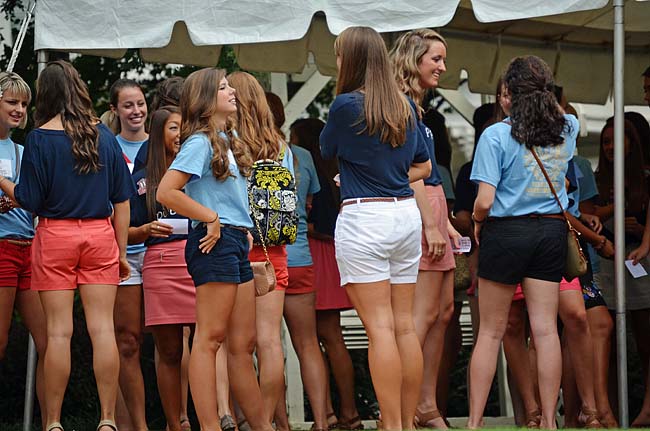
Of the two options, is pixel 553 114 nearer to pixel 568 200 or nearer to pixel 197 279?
pixel 568 200

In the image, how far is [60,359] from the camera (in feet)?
19.9

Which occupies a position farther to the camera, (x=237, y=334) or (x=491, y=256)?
(x=491, y=256)

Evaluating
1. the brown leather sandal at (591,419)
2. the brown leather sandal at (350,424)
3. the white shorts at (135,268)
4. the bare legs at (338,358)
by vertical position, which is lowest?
the brown leather sandal at (350,424)

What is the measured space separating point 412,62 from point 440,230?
92 centimetres

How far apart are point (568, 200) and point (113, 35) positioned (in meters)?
2.61

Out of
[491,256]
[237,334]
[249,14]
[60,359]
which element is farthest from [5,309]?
[491,256]

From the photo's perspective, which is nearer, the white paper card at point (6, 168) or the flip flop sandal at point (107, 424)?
the flip flop sandal at point (107, 424)

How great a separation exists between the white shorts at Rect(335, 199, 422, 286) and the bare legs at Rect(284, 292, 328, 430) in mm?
1510

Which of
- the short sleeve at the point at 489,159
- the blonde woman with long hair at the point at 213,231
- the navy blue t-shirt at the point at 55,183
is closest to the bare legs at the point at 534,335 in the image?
the short sleeve at the point at 489,159

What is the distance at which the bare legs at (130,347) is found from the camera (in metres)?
6.82

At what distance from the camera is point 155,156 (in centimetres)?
668

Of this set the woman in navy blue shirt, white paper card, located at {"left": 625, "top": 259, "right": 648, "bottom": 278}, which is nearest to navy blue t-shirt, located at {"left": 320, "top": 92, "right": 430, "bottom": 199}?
the woman in navy blue shirt

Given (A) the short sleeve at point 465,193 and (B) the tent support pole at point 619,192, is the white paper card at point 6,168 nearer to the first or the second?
(A) the short sleeve at point 465,193

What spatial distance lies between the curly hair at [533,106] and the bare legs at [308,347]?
5.61 feet
